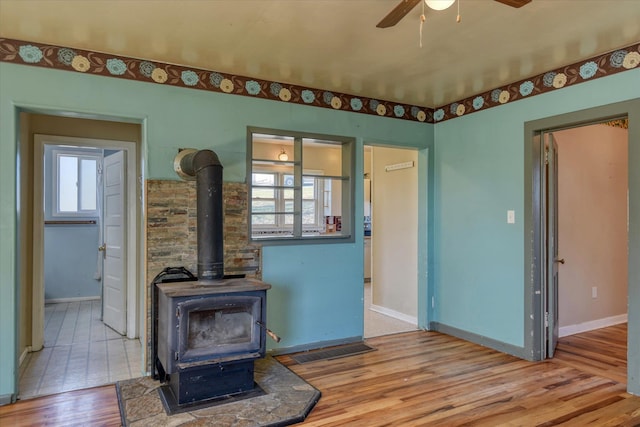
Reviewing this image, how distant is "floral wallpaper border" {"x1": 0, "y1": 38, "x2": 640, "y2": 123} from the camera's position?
2842 millimetres

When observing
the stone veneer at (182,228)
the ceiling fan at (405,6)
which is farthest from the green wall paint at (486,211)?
the stone veneer at (182,228)

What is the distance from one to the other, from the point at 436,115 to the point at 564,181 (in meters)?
1.52

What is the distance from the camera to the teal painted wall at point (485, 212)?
3.60 metres

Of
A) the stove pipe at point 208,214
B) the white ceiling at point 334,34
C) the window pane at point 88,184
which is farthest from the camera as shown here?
the window pane at point 88,184

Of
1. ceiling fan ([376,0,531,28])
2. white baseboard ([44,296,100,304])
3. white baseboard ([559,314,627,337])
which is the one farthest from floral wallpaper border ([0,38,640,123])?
white baseboard ([44,296,100,304])

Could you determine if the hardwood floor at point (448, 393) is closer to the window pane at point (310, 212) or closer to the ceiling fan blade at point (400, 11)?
the ceiling fan blade at point (400, 11)

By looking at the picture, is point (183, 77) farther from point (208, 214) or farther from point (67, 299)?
point (67, 299)

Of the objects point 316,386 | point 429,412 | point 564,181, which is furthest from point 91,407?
point 564,181

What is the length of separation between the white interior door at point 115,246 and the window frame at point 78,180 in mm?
1914

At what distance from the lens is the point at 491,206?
12.7 ft

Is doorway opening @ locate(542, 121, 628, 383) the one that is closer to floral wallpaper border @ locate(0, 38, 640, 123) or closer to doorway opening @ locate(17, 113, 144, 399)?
floral wallpaper border @ locate(0, 38, 640, 123)

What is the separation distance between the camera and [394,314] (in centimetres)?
505

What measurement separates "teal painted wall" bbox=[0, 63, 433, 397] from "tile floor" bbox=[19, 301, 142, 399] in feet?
1.24

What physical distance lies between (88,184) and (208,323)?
16.3ft
